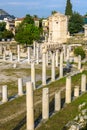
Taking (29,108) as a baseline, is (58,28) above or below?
above

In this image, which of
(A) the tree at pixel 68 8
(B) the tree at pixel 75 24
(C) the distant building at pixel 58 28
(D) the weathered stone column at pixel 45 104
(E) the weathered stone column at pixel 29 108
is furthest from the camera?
(A) the tree at pixel 68 8

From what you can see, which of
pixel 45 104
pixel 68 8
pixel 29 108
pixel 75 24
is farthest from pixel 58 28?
pixel 29 108

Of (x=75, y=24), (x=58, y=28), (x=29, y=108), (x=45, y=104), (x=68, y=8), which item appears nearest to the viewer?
(x=29, y=108)

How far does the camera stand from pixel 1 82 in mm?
27828

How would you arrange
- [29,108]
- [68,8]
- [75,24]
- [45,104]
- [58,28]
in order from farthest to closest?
[68,8], [75,24], [58,28], [45,104], [29,108]

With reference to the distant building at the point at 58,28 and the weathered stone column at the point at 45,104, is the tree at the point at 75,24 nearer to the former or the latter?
the distant building at the point at 58,28

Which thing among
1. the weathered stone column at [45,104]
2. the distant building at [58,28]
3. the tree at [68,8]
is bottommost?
the weathered stone column at [45,104]

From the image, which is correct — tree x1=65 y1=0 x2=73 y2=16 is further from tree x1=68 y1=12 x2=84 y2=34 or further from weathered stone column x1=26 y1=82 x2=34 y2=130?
weathered stone column x1=26 y1=82 x2=34 y2=130

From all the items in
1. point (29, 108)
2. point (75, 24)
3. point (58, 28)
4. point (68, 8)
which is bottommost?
point (29, 108)

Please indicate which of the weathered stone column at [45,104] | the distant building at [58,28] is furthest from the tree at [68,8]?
the weathered stone column at [45,104]

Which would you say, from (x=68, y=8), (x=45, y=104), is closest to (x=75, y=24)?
(x=68, y=8)

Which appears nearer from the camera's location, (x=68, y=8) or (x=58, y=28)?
(x=58, y=28)

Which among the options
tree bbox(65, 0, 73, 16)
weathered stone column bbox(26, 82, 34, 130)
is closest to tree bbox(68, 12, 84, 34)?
tree bbox(65, 0, 73, 16)

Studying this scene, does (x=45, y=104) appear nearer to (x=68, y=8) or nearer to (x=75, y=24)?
(x=75, y=24)
